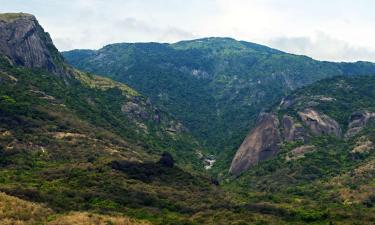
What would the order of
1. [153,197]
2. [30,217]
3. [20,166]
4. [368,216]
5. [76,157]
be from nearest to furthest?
[30,217]
[368,216]
[153,197]
[20,166]
[76,157]

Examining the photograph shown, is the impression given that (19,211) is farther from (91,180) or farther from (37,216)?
(91,180)

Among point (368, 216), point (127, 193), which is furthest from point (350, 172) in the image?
point (127, 193)

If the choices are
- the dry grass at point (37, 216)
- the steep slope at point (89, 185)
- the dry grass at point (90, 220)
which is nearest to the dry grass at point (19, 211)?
the dry grass at point (37, 216)

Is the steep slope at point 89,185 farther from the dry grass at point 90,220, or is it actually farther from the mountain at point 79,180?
the dry grass at point 90,220

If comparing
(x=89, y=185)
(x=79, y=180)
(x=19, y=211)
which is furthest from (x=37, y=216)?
(x=79, y=180)

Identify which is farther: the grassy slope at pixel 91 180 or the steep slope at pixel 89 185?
→ the grassy slope at pixel 91 180

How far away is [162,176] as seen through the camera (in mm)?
165500

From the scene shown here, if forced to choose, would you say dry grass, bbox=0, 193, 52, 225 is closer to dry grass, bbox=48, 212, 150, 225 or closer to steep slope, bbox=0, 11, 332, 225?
steep slope, bbox=0, 11, 332, 225

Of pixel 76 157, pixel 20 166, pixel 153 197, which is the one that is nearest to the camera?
pixel 153 197

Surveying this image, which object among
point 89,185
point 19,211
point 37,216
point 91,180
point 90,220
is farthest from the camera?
point 91,180

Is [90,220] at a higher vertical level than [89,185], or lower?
lower

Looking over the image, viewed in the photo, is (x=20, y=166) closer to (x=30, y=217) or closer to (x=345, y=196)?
(x=30, y=217)

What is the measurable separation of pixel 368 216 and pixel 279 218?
21.8 metres

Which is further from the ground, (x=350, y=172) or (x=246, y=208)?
(x=350, y=172)
